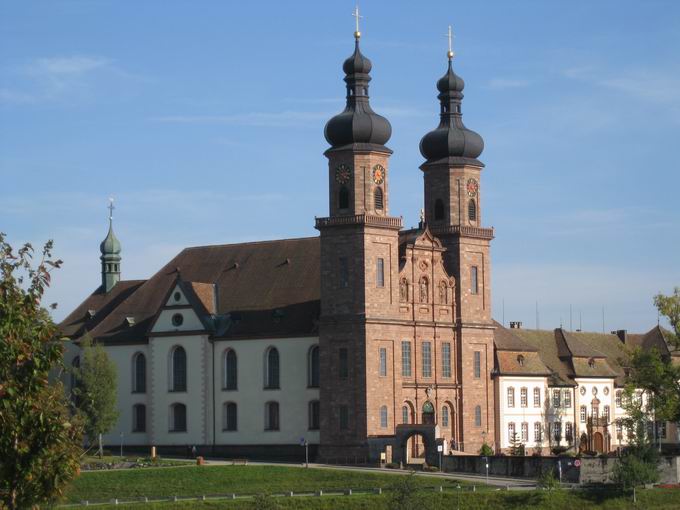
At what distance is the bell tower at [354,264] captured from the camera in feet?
262

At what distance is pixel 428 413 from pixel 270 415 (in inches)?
344

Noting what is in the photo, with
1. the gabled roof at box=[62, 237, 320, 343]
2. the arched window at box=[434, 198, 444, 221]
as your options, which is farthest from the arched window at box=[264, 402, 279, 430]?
the arched window at box=[434, 198, 444, 221]

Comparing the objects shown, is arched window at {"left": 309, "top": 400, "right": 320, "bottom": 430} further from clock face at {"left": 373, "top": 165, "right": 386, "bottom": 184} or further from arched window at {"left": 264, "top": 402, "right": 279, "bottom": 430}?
clock face at {"left": 373, "top": 165, "right": 386, "bottom": 184}

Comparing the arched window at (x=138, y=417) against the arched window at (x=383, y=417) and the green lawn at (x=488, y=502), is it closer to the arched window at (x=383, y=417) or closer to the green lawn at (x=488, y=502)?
the arched window at (x=383, y=417)

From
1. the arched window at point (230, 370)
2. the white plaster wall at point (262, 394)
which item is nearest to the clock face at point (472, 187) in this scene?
the white plaster wall at point (262, 394)

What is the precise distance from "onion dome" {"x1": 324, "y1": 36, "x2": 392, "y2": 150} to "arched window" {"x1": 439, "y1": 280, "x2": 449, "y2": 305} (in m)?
9.23

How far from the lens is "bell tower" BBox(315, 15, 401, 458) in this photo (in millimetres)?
79812

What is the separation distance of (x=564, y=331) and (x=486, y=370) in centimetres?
1781

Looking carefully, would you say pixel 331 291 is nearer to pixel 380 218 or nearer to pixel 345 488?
pixel 380 218

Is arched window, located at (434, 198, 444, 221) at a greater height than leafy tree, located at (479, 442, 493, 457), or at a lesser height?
greater

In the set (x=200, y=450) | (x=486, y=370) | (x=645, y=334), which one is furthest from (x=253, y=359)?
(x=645, y=334)

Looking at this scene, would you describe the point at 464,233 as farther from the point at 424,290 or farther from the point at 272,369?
the point at 272,369

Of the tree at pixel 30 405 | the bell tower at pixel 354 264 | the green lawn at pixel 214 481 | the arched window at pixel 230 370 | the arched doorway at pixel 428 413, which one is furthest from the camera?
the arched window at pixel 230 370

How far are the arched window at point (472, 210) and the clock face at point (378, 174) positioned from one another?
8004 millimetres
